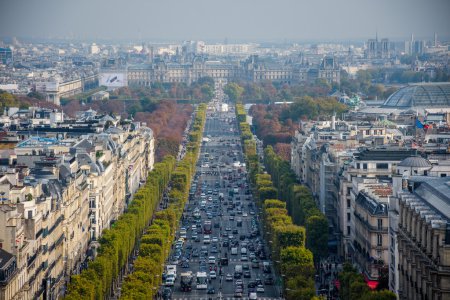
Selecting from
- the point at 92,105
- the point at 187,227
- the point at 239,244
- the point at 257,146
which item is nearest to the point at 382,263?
the point at 239,244

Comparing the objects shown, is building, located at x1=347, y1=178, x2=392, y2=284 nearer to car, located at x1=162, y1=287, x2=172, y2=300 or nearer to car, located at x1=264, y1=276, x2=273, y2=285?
car, located at x1=264, y1=276, x2=273, y2=285

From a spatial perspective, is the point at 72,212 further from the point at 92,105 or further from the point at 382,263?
the point at 92,105

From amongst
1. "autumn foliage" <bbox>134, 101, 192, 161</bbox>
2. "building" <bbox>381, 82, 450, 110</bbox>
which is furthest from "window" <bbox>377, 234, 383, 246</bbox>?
"building" <bbox>381, 82, 450, 110</bbox>

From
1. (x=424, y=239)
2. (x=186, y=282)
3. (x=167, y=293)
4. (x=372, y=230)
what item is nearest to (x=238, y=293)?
(x=186, y=282)

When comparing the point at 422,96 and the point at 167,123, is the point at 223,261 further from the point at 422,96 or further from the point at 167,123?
the point at 167,123

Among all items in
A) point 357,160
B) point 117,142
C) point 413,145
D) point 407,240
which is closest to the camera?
point 407,240

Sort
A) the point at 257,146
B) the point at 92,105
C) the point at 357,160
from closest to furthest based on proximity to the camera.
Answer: the point at 357,160 → the point at 257,146 → the point at 92,105
